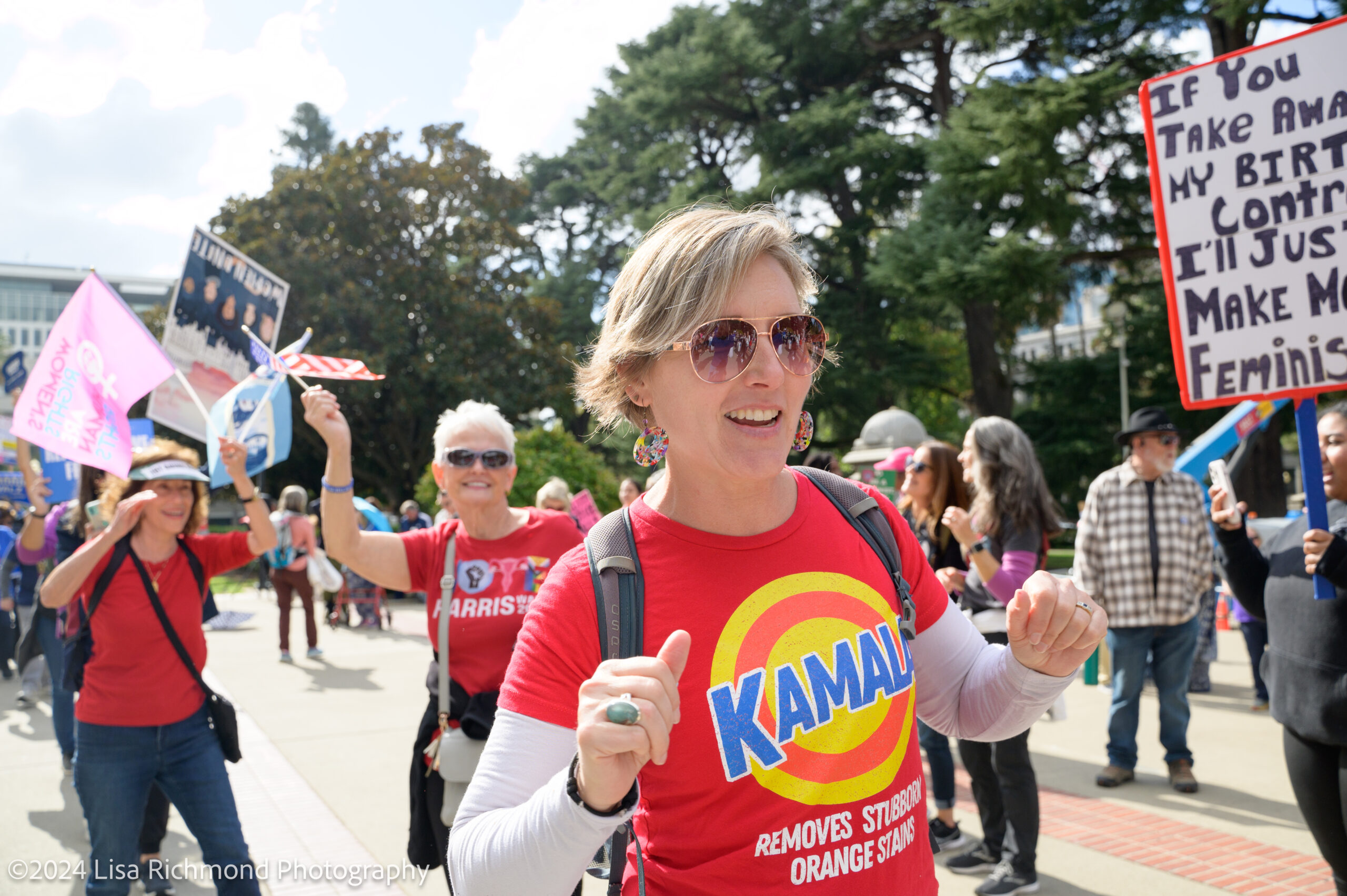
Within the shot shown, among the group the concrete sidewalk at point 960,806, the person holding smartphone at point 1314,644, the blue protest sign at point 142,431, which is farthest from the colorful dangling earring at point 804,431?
the blue protest sign at point 142,431

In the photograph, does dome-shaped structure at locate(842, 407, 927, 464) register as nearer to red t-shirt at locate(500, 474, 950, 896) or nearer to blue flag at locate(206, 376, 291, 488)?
blue flag at locate(206, 376, 291, 488)

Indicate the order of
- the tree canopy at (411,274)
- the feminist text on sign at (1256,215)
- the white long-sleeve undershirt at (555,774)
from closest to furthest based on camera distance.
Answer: the white long-sleeve undershirt at (555,774), the feminist text on sign at (1256,215), the tree canopy at (411,274)

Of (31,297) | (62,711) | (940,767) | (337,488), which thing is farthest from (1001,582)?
(31,297)

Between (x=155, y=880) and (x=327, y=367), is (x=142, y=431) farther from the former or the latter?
(x=327, y=367)

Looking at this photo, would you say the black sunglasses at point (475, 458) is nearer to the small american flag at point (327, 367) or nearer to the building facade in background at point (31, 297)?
the small american flag at point (327, 367)

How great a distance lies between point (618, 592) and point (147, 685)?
2946 mm

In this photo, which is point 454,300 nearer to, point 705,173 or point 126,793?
point 705,173

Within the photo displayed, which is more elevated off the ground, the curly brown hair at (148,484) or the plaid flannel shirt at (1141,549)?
the curly brown hair at (148,484)

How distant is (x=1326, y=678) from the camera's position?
3.11 metres

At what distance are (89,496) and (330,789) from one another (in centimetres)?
238

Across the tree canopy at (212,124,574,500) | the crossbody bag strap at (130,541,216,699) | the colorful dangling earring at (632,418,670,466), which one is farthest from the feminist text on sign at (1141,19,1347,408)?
the tree canopy at (212,124,574,500)

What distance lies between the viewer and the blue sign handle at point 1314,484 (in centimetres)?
308

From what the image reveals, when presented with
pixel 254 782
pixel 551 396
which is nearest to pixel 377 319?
pixel 551 396

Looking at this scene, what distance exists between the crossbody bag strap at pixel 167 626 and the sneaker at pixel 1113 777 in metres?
5.00
